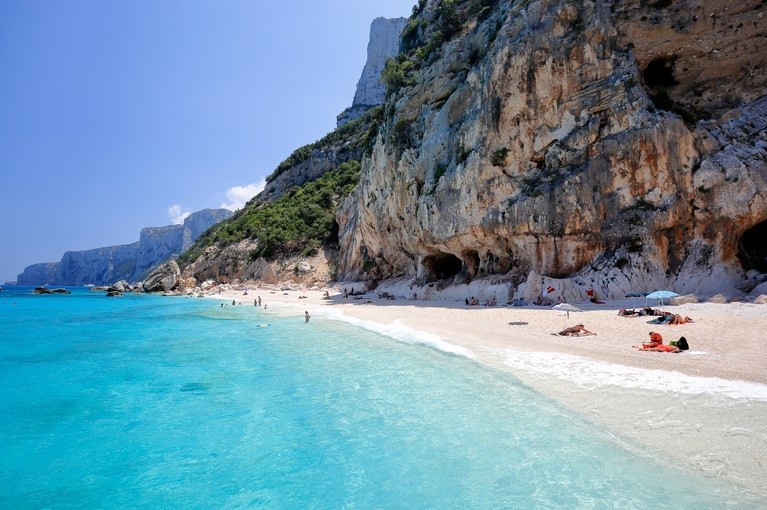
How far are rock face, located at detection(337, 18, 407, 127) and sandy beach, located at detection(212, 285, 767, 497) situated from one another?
81384 millimetres

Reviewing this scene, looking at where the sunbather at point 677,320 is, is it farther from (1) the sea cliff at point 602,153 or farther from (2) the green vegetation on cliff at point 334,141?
(2) the green vegetation on cliff at point 334,141

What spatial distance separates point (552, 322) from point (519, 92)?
14.4m

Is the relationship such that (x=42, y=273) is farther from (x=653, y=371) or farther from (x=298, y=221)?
(x=653, y=371)

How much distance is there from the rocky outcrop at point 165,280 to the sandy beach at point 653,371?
5006cm

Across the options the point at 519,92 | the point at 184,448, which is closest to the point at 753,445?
the point at 184,448

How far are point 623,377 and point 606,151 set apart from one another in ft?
50.8

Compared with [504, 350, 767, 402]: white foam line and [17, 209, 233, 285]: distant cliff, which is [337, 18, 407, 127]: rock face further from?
[504, 350, 767, 402]: white foam line

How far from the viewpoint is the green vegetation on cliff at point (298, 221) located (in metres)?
49.8

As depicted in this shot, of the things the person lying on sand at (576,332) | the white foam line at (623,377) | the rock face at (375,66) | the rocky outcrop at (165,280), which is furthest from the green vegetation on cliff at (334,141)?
the white foam line at (623,377)

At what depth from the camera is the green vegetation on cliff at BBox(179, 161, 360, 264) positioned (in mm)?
49781

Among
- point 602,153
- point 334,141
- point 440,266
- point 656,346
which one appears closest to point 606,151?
point 602,153

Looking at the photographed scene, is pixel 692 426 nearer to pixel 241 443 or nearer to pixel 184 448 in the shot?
pixel 241 443

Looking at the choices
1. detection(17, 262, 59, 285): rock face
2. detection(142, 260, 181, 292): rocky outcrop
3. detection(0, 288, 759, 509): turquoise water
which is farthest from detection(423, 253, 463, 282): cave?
detection(17, 262, 59, 285): rock face

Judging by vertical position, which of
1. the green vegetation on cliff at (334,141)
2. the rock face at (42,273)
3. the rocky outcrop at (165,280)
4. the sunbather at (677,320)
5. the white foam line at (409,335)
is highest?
the green vegetation on cliff at (334,141)
